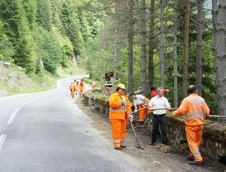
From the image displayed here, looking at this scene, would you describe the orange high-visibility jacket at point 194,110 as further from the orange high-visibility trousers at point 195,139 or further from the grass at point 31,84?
the grass at point 31,84

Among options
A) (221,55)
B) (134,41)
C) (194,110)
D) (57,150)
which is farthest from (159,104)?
(134,41)

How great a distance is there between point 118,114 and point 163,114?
1413 millimetres

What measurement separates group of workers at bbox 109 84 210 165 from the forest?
2.50ft

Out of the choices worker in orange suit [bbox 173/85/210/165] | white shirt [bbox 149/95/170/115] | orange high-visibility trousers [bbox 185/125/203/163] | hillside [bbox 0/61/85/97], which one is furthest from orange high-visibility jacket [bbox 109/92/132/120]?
hillside [bbox 0/61/85/97]

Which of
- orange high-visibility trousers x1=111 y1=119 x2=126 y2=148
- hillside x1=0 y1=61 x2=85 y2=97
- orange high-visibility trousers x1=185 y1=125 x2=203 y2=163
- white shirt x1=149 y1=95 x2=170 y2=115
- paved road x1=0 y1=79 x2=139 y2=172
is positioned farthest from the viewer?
hillside x1=0 y1=61 x2=85 y2=97

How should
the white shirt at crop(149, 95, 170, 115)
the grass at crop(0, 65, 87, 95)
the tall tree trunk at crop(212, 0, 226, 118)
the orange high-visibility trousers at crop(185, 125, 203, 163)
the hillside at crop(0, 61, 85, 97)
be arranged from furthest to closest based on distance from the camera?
the grass at crop(0, 65, 87, 95)
the hillside at crop(0, 61, 85, 97)
the white shirt at crop(149, 95, 170, 115)
the tall tree trunk at crop(212, 0, 226, 118)
the orange high-visibility trousers at crop(185, 125, 203, 163)

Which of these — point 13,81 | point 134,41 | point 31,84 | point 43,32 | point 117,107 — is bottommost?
point 117,107

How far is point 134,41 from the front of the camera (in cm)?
2162

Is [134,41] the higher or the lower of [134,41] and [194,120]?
the higher

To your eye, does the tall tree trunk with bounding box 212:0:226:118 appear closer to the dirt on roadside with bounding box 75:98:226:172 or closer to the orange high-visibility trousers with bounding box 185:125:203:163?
the orange high-visibility trousers with bounding box 185:125:203:163

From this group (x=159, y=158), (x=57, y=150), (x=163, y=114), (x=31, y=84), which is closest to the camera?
(x=159, y=158)

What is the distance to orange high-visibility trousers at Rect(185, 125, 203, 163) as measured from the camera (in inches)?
304

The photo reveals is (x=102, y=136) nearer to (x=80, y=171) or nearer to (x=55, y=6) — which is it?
(x=80, y=171)

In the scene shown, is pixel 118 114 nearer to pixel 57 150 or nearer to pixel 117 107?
pixel 117 107
